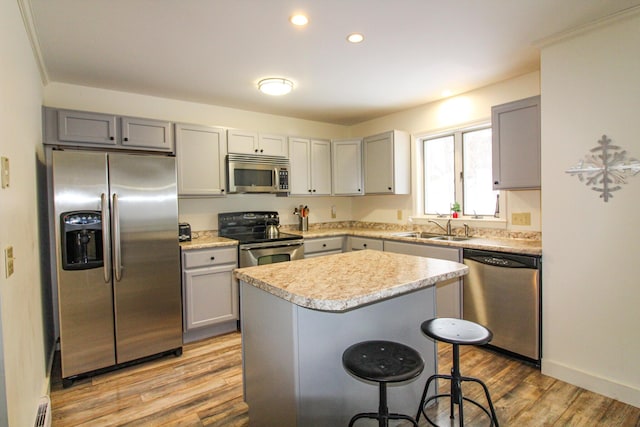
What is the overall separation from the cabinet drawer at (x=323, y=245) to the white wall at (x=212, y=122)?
71 cm

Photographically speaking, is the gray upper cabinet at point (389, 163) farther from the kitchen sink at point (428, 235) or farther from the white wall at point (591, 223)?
the white wall at point (591, 223)

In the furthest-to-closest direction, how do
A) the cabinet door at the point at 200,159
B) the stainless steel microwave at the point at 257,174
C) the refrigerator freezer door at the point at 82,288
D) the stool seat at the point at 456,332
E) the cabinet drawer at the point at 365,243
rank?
the cabinet drawer at the point at 365,243
the stainless steel microwave at the point at 257,174
the cabinet door at the point at 200,159
the refrigerator freezer door at the point at 82,288
the stool seat at the point at 456,332

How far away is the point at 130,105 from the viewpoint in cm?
342

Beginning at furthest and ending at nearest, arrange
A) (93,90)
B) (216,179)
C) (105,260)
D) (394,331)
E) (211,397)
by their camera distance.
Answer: (216,179), (93,90), (105,260), (211,397), (394,331)

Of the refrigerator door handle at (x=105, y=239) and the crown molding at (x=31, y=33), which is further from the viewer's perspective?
the refrigerator door handle at (x=105, y=239)

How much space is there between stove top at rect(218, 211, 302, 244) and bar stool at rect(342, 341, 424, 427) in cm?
228

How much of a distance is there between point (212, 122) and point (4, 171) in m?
2.66

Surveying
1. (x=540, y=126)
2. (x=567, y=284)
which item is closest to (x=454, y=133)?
(x=540, y=126)

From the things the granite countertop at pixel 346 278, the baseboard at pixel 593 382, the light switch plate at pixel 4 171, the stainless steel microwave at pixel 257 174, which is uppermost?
the stainless steel microwave at pixel 257 174

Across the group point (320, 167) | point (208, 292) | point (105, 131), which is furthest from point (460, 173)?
point (105, 131)

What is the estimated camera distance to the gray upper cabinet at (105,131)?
280 cm

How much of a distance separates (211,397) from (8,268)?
1461 millimetres

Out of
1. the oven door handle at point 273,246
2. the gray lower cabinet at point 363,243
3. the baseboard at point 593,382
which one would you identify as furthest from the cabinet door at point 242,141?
the baseboard at point 593,382

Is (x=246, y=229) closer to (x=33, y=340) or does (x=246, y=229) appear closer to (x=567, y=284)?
(x=33, y=340)
